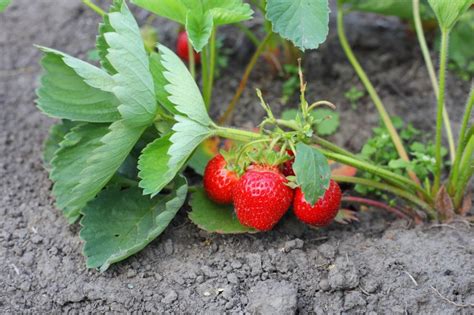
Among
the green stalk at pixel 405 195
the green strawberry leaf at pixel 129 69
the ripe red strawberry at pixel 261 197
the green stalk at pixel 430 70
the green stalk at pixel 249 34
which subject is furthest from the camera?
the green stalk at pixel 249 34

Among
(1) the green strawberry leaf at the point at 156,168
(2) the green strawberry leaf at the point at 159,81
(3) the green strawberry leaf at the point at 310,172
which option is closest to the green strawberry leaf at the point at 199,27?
(2) the green strawberry leaf at the point at 159,81

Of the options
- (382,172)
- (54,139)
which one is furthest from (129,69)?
(382,172)

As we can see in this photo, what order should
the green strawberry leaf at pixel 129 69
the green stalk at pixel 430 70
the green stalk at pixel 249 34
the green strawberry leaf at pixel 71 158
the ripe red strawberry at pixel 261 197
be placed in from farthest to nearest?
the green stalk at pixel 249 34
the green stalk at pixel 430 70
the green strawberry leaf at pixel 71 158
the ripe red strawberry at pixel 261 197
the green strawberry leaf at pixel 129 69

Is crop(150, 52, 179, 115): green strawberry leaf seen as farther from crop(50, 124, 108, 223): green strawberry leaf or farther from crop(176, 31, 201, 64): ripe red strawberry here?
crop(176, 31, 201, 64): ripe red strawberry

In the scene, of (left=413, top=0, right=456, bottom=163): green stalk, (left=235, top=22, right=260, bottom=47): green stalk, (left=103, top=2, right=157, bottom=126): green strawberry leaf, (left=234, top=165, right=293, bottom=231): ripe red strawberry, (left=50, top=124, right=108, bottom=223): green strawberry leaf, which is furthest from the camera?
(left=235, top=22, right=260, bottom=47): green stalk

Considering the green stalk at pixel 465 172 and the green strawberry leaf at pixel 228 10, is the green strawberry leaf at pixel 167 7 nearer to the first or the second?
the green strawberry leaf at pixel 228 10

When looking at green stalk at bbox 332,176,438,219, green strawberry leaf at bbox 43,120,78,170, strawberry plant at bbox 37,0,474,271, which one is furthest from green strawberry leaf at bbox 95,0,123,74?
green stalk at bbox 332,176,438,219
